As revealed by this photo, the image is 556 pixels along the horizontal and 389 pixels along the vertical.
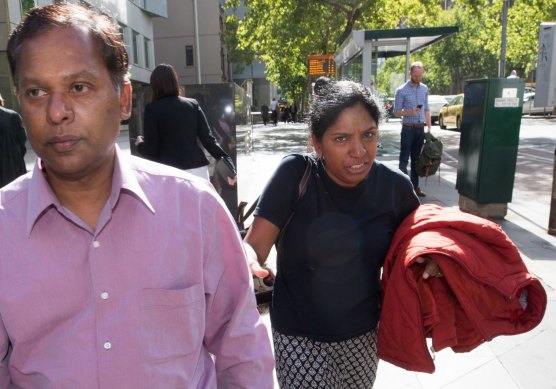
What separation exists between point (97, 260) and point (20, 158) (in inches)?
191

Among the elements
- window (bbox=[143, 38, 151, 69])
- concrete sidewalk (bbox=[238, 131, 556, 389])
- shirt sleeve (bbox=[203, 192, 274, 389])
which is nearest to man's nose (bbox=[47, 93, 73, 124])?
shirt sleeve (bbox=[203, 192, 274, 389])

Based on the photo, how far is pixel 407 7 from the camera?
2175 centimetres

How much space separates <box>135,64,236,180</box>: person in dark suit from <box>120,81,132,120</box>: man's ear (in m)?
3.08

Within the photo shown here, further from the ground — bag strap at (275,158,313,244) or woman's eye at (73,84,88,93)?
woman's eye at (73,84,88,93)

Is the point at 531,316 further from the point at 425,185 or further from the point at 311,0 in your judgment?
the point at 311,0

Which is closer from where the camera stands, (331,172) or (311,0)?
(331,172)

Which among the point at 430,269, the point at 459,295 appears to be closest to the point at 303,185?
the point at 430,269

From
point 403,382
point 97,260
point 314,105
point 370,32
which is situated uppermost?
point 370,32

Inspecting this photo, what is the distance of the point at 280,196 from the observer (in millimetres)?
2002

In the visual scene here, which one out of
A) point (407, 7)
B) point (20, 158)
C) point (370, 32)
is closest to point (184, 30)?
point (407, 7)

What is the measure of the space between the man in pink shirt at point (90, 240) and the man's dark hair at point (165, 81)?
3.19 m

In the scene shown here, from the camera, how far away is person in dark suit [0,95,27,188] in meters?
5.21

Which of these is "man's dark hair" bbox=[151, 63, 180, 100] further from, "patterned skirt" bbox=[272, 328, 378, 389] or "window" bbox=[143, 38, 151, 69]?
"window" bbox=[143, 38, 151, 69]

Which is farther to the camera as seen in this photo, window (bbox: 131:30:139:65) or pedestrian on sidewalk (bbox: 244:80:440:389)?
window (bbox: 131:30:139:65)
